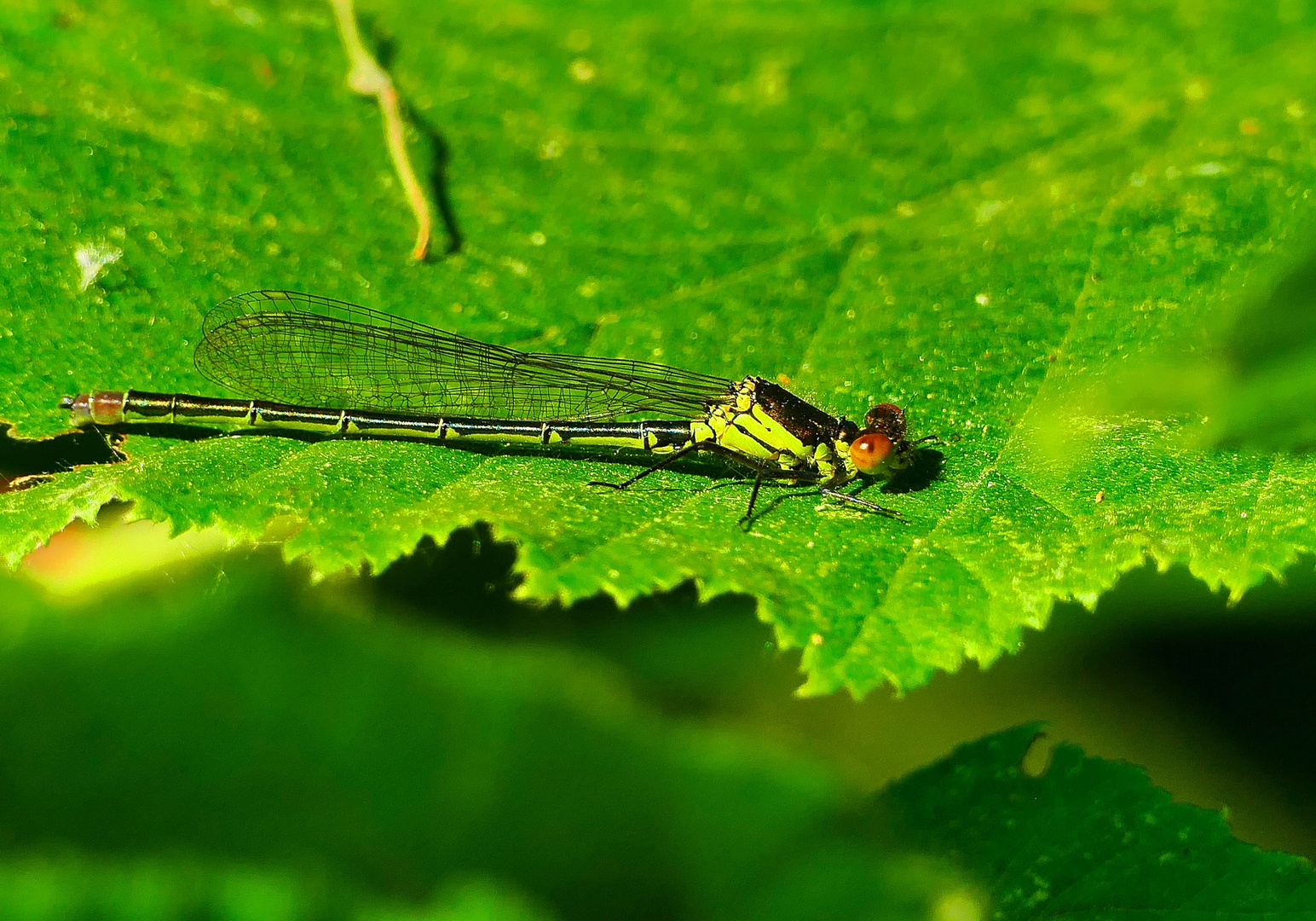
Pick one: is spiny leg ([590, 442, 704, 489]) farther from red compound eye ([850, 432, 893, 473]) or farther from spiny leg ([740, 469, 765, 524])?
red compound eye ([850, 432, 893, 473])

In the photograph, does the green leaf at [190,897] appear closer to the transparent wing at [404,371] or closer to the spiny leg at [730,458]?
the spiny leg at [730,458]

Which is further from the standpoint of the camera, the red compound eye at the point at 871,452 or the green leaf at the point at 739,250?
the red compound eye at the point at 871,452

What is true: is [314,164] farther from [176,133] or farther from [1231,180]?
[1231,180]

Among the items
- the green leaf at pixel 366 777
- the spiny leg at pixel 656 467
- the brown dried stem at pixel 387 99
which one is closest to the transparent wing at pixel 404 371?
the spiny leg at pixel 656 467

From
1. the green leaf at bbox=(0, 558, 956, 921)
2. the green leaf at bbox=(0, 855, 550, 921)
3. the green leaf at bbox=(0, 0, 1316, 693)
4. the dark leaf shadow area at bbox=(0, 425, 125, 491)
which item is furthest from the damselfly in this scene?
the green leaf at bbox=(0, 855, 550, 921)

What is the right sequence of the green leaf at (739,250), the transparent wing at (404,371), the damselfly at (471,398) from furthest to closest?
the transparent wing at (404,371)
the damselfly at (471,398)
the green leaf at (739,250)

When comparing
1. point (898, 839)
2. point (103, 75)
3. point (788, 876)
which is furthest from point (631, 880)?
point (103, 75)
